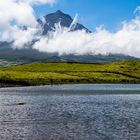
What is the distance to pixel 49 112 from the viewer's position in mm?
79250

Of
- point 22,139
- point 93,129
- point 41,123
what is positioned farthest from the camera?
point 41,123

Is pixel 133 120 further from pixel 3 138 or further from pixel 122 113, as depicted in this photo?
pixel 3 138

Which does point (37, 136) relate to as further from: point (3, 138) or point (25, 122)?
point (25, 122)

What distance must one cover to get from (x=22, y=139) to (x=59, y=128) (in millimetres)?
9369

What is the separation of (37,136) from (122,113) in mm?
28390

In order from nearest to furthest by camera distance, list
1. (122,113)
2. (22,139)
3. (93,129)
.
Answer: (22,139)
(93,129)
(122,113)

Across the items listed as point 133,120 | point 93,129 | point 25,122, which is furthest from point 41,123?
point 133,120

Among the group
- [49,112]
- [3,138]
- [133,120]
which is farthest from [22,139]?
[49,112]

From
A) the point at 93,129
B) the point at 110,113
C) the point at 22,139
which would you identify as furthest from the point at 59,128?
the point at 110,113

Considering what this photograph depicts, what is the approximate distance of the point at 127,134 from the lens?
52.8 meters

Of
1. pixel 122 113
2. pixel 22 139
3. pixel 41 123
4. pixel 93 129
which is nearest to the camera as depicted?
pixel 22 139

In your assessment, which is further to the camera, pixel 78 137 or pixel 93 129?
pixel 93 129

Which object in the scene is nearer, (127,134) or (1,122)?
(127,134)

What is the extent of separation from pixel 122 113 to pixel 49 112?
45.8 feet
